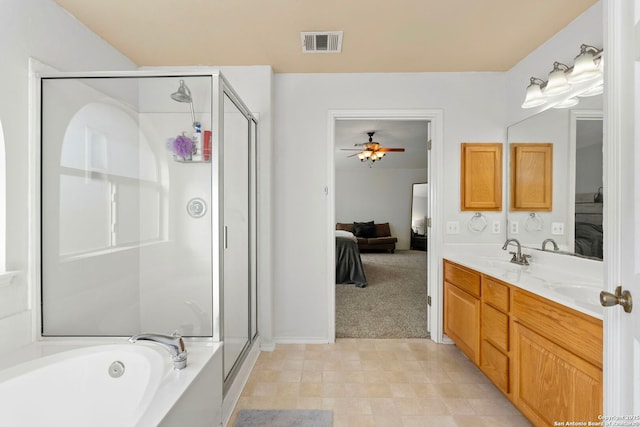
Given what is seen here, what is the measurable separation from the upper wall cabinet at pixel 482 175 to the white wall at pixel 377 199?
19.8 ft

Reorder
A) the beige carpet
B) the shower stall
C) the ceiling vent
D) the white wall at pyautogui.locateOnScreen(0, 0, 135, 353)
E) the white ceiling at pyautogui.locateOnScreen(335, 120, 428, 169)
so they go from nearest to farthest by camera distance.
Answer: the white wall at pyautogui.locateOnScreen(0, 0, 135, 353) < the shower stall < the ceiling vent < the beige carpet < the white ceiling at pyautogui.locateOnScreen(335, 120, 428, 169)

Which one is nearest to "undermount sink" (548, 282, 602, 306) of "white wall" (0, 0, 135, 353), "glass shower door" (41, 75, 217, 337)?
"glass shower door" (41, 75, 217, 337)

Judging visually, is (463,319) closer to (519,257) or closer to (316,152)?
(519,257)

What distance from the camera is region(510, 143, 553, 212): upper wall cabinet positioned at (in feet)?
7.62

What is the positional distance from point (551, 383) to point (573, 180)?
1283mm

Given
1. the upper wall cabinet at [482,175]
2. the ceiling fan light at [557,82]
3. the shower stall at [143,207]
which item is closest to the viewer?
the shower stall at [143,207]

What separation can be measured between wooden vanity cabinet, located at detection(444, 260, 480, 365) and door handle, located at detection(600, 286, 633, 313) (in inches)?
54.2

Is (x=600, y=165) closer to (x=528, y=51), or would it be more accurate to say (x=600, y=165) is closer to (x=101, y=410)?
(x=528, y=51)

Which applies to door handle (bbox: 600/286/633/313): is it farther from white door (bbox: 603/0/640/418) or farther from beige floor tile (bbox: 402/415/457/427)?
beige floor tile (bbox: 402/415/457/427)

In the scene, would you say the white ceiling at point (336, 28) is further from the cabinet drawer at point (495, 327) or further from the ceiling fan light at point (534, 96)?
the cabinet drawer at point (495, 327)

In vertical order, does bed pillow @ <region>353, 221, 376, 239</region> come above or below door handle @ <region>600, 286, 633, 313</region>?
below

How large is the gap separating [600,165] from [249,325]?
8.38ft

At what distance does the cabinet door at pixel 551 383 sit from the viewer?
1.30 meters

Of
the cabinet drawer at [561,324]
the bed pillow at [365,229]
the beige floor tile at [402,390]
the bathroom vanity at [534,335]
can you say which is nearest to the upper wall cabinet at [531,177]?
the bathroom vanity at [534,335]
